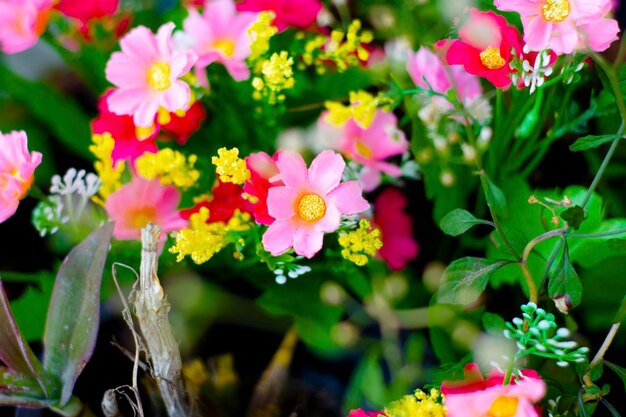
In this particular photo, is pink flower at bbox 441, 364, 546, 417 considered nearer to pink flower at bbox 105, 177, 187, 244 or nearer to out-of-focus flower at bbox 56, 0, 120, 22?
pink flower at bbox 105, 177, 187, 244

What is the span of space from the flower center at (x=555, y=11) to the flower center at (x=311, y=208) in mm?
177

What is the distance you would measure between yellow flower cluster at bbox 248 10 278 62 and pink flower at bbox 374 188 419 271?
7.5 inches

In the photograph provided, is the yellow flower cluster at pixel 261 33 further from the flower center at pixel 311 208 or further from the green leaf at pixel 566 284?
the green leaf at pixel 566 284

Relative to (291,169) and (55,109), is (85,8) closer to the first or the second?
(55,109)

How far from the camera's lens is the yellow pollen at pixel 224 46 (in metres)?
0.61

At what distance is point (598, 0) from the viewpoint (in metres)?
0.43

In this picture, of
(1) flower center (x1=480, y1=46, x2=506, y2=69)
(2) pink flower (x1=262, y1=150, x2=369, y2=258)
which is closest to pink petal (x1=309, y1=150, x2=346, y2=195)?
(2) pink flower (x1=262, y1=150, x2=369, y2=258)

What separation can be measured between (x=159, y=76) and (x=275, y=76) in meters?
0.09

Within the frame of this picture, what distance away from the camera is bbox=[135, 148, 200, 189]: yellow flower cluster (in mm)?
537

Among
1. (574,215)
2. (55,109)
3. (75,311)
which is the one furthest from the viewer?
(55,109)

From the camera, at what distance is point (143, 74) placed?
0.55 meters

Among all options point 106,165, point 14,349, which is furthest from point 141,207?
point 14,349

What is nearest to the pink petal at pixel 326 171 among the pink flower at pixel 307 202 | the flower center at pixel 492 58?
the pink flower at pixel 307 202

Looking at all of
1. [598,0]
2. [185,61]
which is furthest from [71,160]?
[598,0]
